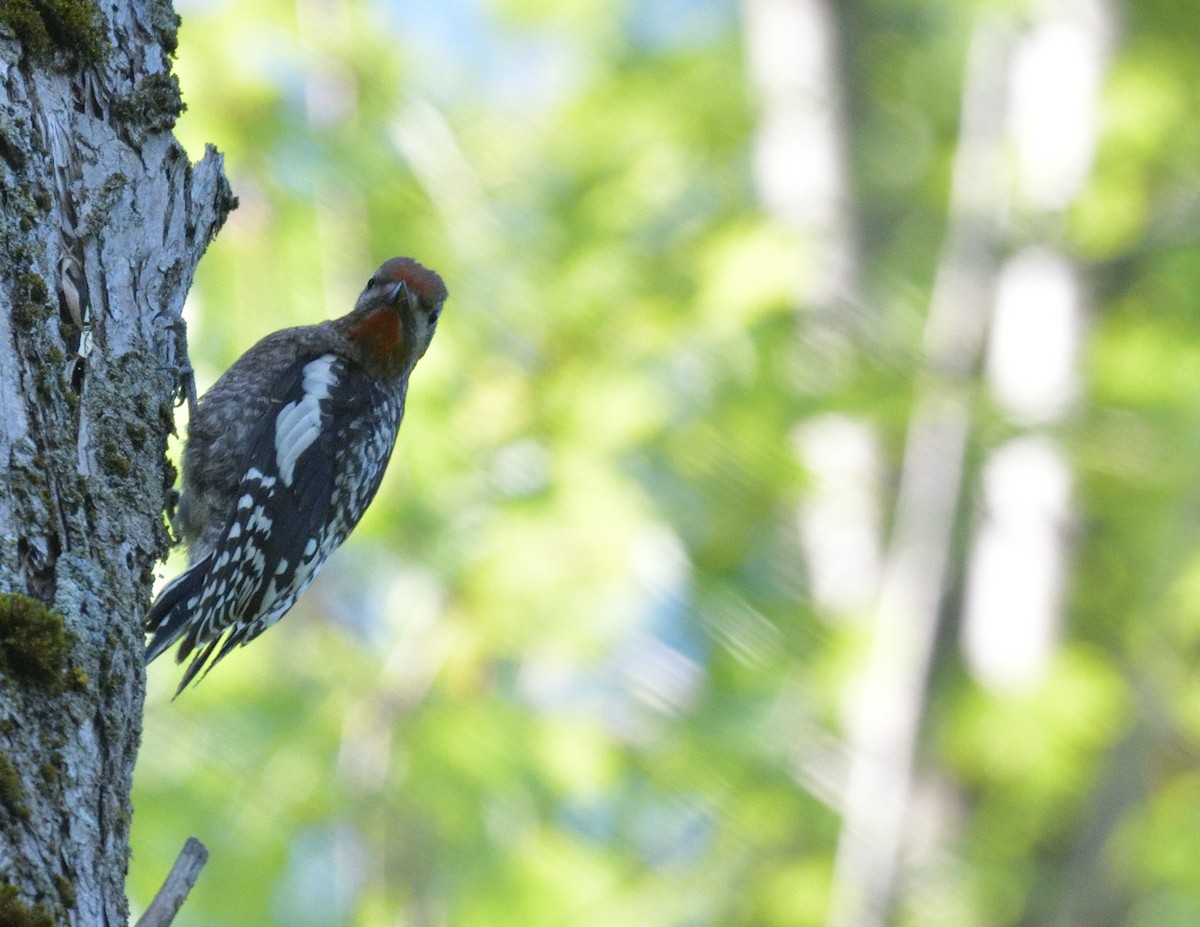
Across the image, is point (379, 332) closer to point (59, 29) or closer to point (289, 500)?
point (289, 500)

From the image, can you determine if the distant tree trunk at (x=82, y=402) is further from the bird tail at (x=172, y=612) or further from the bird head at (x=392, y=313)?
the bird head at (x=392, y=313)

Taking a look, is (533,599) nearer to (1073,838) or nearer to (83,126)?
(1073,838)

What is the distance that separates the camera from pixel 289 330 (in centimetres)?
407

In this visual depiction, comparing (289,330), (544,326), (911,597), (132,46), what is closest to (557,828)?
(911,597)

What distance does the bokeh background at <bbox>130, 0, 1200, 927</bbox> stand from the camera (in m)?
5.69

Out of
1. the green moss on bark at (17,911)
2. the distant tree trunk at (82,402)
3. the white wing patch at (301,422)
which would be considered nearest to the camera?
the green moss on bark at (17,911)

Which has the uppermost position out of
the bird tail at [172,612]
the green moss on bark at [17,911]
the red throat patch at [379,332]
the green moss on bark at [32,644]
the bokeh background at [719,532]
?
the bokeh background at [719,532]

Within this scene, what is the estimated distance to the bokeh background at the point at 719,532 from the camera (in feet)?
18.7

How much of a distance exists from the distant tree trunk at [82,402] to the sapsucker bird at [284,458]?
1.05 meters

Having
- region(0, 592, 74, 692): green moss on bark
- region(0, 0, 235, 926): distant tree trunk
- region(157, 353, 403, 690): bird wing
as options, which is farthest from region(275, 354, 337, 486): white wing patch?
region(0, 592, 74, 692): green moss on bark

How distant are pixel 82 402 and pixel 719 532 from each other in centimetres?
431

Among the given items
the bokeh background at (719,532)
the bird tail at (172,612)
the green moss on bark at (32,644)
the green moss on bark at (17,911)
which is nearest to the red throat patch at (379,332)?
the bird tail at (172,612)

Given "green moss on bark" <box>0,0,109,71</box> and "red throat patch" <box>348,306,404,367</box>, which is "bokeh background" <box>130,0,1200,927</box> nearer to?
"red throat patch" <box>348,306,404,367</box>

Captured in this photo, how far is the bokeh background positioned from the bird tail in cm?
229
